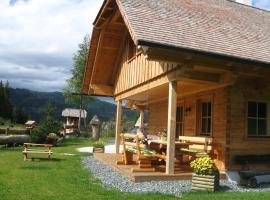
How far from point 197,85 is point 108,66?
616 centimetres

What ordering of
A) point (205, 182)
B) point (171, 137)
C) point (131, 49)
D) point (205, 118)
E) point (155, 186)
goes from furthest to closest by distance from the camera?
point (131, 49) < point (205, 118) < point (171, 137) < point (155, 186) < point (205, 182)

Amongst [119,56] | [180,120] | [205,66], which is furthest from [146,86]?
[119,56]

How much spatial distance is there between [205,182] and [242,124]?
9.62ft

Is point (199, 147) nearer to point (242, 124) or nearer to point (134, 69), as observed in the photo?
point (242, 124)

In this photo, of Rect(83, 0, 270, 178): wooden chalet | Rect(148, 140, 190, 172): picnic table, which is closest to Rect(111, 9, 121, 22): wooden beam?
Rect(83, 0, 270, 178): wooden chalet

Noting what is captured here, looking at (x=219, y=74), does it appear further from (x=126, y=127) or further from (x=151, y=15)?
(x=126, y=127)

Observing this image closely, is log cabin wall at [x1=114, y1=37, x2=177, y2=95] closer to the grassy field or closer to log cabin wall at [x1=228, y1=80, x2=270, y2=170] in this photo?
log cabin wall at [x1=228, y1=80, x2=270, y2=170]

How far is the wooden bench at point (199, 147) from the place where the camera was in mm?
10430

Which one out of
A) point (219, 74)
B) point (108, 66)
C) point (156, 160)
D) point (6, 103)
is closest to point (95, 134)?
point (108, 66)

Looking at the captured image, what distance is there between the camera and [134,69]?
13656mm

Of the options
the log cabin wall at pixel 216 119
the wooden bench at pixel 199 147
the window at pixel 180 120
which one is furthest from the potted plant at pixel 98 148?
the wooden bench at pixel 199 147

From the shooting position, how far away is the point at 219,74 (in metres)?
10.0

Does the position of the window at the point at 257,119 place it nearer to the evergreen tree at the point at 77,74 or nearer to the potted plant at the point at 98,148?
the potted plant at the point at 98,148

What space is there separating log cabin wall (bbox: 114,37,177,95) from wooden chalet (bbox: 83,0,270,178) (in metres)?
0.04
